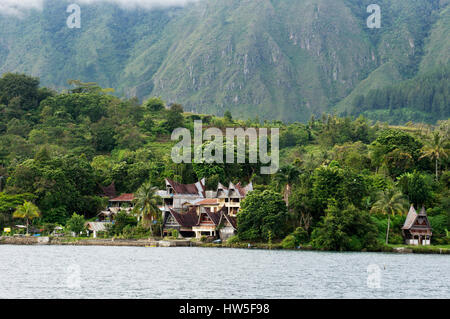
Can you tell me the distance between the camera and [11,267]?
152 ft

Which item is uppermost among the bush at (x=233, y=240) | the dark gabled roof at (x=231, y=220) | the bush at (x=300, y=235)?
the dark gabled roof at (x=231, y=220)

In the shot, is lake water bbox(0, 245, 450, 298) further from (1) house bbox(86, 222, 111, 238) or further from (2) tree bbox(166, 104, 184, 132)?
(2) tree bbox(166, 104, 184, 132)

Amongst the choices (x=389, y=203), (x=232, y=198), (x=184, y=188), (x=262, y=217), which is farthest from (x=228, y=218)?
(x=389, y=203)

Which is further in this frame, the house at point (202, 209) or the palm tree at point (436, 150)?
the palm tree at point (436, 150)

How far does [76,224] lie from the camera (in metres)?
77.1

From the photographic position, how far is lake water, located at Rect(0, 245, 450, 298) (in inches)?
1415

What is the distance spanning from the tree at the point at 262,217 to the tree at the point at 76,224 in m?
20.8

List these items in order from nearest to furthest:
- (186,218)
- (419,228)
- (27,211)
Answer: (419,228) < (27,211) < (186,218)

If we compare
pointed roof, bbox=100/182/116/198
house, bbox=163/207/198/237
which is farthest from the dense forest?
house, bbox=163/207/198/237

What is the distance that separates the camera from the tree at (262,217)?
218ft

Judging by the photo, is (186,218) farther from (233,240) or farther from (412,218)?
(412,218)

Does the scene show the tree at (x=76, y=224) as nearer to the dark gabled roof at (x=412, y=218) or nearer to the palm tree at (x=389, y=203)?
the palm tree at (x=389, y=203)

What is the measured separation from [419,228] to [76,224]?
39.8m

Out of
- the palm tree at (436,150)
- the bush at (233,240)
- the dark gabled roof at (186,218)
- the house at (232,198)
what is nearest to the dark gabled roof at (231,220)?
the bush at (233,240)
